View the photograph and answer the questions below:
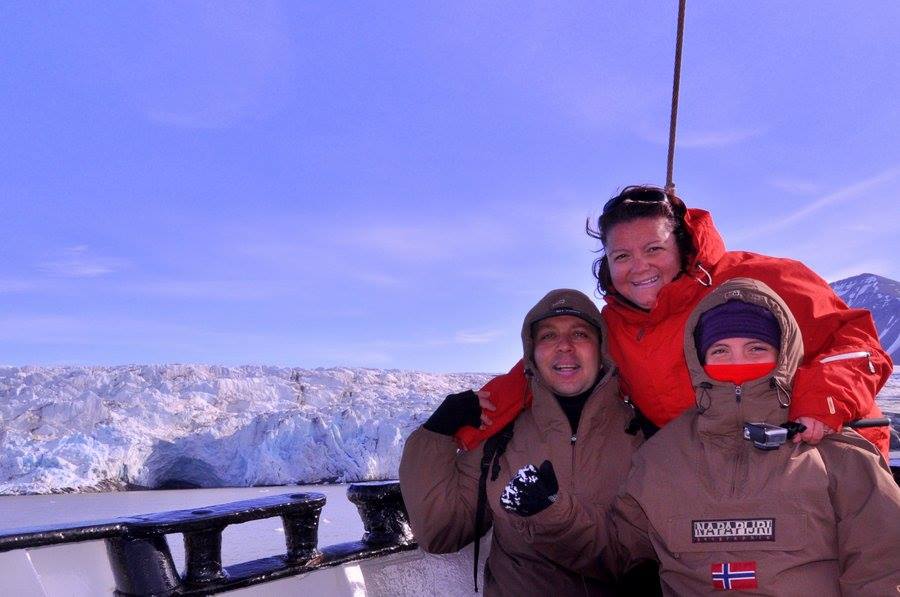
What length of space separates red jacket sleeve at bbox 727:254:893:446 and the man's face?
42cm

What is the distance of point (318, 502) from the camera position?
2.00 metres

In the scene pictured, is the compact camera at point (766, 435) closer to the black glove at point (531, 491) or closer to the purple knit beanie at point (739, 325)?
the purple knit beanie at point (739, 325)

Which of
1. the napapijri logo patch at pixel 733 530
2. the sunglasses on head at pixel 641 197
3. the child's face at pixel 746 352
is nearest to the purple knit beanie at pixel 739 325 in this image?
the child's face at pixel 746 352

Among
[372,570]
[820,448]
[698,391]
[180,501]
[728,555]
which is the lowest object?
[180,501]

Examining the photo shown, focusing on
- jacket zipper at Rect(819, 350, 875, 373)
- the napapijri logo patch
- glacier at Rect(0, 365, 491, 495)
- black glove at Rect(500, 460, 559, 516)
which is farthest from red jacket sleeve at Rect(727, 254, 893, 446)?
glacier at Rect(0, 365, 491, 495)

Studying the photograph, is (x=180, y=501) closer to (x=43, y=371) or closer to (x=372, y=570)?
(x=43, y=371)

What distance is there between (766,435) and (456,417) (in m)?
0.88

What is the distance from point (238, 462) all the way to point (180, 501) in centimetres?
279

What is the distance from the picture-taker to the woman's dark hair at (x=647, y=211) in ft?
6.49

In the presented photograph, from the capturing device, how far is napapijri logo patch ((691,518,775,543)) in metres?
1.38

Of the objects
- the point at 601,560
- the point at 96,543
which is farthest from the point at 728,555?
the point at 96,543

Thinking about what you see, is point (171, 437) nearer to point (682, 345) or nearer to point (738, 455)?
point (682, 345)

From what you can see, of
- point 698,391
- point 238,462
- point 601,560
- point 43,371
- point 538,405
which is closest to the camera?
point 698,391

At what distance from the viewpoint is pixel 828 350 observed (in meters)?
1.61
